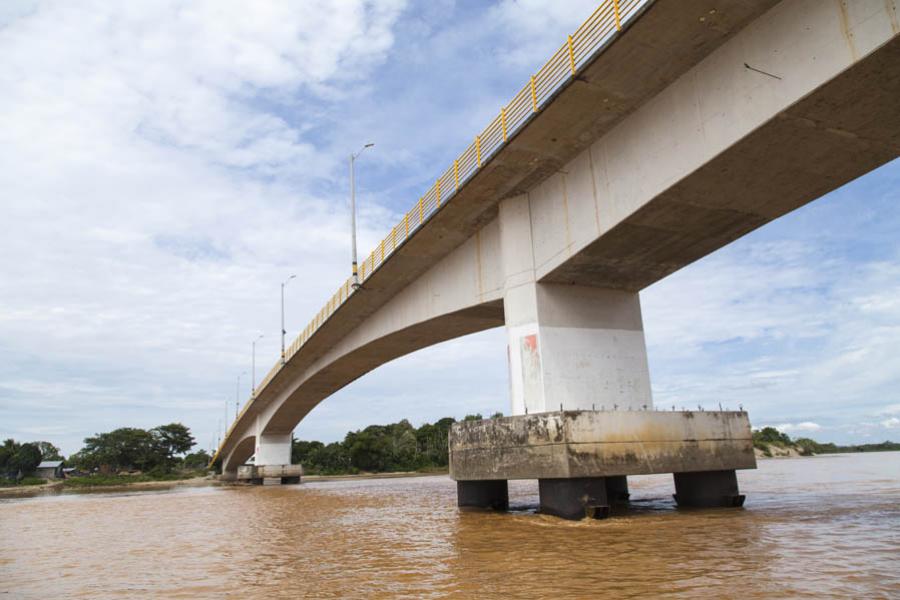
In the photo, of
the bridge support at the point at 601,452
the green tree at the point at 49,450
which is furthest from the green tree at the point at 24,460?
the bridge support at the point at 601,452

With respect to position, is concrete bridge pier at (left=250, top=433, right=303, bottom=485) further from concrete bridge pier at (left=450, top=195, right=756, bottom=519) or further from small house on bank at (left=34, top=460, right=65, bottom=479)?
small house on bank at (left=34, top=460, right=65, bottom=479)

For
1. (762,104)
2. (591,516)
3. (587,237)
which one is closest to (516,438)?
(591,516)

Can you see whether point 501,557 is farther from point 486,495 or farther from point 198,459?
point 198,459

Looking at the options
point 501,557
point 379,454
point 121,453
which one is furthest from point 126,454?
point 501,557

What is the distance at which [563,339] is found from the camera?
54.5ft

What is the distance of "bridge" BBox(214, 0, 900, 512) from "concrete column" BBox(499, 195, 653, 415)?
49 millimetres

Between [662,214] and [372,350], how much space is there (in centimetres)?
2065

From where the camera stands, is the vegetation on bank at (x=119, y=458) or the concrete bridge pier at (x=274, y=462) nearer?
the concrete bridge pier at (x=274, y=462)

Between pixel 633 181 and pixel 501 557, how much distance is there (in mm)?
8509

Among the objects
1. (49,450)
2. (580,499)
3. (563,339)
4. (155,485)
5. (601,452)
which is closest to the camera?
(580,499)

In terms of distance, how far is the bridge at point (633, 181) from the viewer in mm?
10453

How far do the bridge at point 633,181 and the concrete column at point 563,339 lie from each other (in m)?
0.05

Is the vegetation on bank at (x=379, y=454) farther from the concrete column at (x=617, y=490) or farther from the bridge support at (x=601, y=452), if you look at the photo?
the bridge support at (x=601, y=452)

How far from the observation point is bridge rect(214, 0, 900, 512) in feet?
34.3
